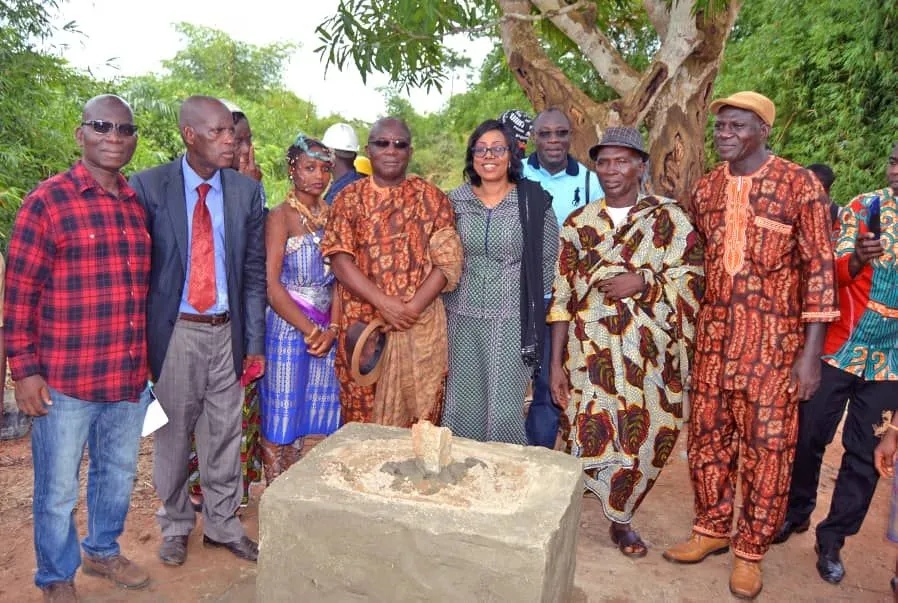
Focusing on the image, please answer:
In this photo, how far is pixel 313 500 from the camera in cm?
213

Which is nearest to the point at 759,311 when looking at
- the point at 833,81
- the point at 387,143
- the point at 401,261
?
the point at 401,261

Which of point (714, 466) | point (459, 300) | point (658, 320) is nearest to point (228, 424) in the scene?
point (459, 300)

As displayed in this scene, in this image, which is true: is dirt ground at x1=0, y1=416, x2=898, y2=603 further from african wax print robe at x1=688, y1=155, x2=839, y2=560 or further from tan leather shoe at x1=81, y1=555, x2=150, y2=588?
african wax print robe at x1=688, y1=155, x2=839, y2=560

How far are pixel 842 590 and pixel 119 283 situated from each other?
10.6ft

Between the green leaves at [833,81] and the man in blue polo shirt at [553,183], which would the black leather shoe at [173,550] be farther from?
the green leaves at [833,81]

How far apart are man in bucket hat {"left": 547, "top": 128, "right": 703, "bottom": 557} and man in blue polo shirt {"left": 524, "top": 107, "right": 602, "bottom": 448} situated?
0.44m

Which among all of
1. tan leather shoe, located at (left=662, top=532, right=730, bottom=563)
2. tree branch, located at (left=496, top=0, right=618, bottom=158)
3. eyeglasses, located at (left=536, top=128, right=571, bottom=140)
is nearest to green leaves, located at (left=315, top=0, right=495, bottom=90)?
tree branch, located at (left=496, top=0, right=618, bottom=158)

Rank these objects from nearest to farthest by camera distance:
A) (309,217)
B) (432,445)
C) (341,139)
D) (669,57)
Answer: (432,445) → (309,217) → (341,139) → (669,57)

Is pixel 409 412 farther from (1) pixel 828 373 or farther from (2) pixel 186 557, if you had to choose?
(1) pixel 828 373

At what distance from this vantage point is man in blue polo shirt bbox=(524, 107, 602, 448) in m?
3.89

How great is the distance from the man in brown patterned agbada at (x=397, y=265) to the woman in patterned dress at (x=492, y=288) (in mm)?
90

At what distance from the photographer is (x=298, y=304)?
135 inches

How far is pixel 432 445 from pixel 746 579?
5.55 feet

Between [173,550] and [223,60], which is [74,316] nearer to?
[173,550]
